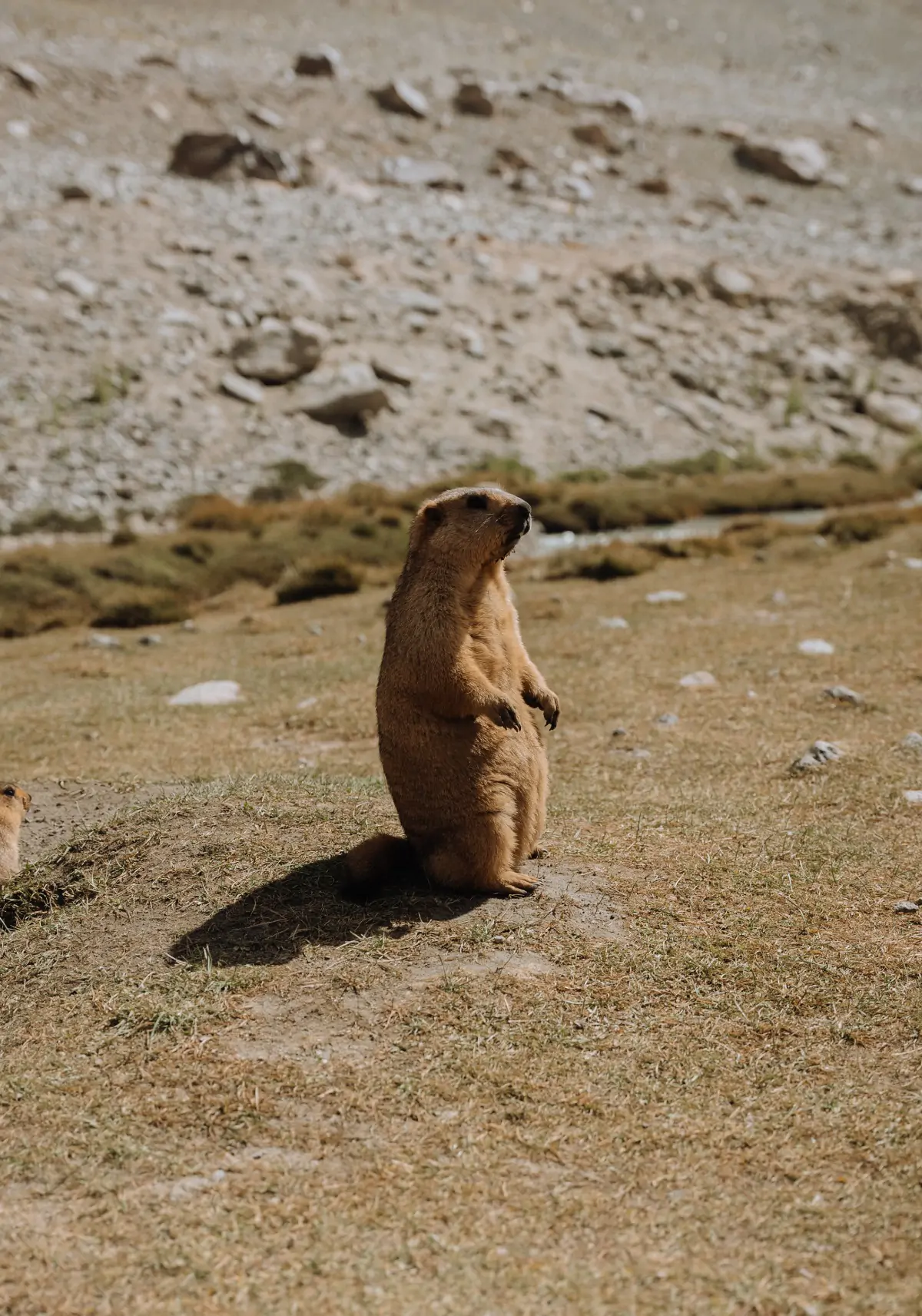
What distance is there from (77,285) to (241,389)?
202 inches

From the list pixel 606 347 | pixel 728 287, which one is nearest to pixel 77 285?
pixel 606 347

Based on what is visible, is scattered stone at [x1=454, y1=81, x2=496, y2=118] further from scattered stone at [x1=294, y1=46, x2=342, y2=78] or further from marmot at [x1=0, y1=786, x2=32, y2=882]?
marmot at [x1=0, y1=786, x2=32, y2=882]

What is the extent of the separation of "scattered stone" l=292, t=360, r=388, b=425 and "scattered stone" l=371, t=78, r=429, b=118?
2067 centimetres

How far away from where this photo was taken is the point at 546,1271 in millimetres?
3805

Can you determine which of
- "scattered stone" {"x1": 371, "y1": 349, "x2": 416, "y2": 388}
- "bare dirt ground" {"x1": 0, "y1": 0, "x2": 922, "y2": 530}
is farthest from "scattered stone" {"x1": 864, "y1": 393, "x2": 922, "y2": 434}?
"scattered stone" {"x1": 371, "y1": 349, "x2": 416, "y2": 388}

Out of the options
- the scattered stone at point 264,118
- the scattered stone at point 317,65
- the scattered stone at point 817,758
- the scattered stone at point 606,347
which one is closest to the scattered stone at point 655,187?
the scattered stone at point 317,65

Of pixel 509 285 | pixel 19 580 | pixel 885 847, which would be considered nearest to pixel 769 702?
pixel 885 847

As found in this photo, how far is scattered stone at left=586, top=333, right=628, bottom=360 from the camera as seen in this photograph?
110 ft

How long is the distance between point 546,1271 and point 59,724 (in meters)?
8.55

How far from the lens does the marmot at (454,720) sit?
19.6 ft

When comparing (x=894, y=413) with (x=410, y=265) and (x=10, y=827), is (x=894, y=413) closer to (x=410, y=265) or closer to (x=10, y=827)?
(x=410, y=265)

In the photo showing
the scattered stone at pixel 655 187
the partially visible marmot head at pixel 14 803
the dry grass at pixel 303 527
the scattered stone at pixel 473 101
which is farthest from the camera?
the scattered stone at pixel 473 101

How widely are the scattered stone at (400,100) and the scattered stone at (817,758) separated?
4139 cm

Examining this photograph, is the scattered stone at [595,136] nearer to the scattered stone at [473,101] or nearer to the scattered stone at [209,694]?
the scattered stone at [473,101]
